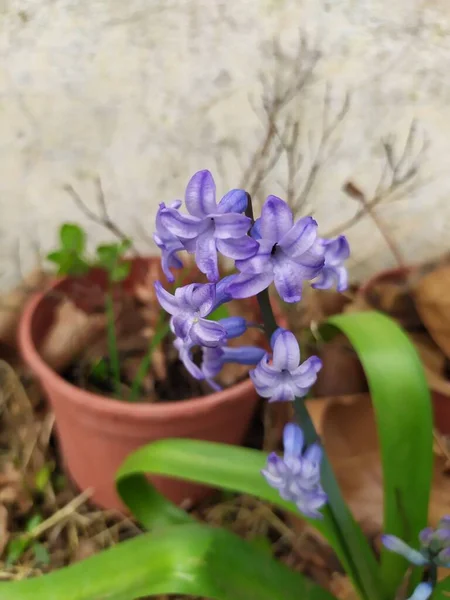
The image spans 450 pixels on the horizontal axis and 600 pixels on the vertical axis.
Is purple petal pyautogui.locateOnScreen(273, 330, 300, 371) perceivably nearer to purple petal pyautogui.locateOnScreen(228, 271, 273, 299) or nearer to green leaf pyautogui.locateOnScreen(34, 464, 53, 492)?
purple petal pyautogui.locateOnScreen(228, 271, 273, 299)

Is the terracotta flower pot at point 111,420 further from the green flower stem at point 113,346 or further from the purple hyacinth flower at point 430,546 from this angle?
the purple hyacinth flower at point 430,546

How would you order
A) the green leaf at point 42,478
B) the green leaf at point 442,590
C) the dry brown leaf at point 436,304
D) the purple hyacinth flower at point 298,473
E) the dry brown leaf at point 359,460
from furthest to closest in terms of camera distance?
the green leaf at point 42,478 < the dry brown leaf at point 436,304 < the dry brown leaf at point 359,460 < the green leaf at point 442,590 < the purple hyacinth flower at point 298,473

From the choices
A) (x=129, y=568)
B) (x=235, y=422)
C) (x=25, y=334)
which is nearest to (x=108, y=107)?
(x=25, y=334)

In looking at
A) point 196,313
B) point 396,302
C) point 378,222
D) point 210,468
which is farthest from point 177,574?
point 378,222

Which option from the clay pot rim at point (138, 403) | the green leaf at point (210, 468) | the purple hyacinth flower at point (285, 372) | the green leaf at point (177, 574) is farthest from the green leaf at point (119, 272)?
the purple hyacinth flower at point (285, 372)

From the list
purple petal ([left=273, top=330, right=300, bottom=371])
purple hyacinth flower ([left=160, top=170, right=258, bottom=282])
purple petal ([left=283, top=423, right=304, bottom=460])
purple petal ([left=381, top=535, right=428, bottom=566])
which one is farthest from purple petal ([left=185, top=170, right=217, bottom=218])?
purple petal ([left=381, top=535, right=428, bottom=566])
